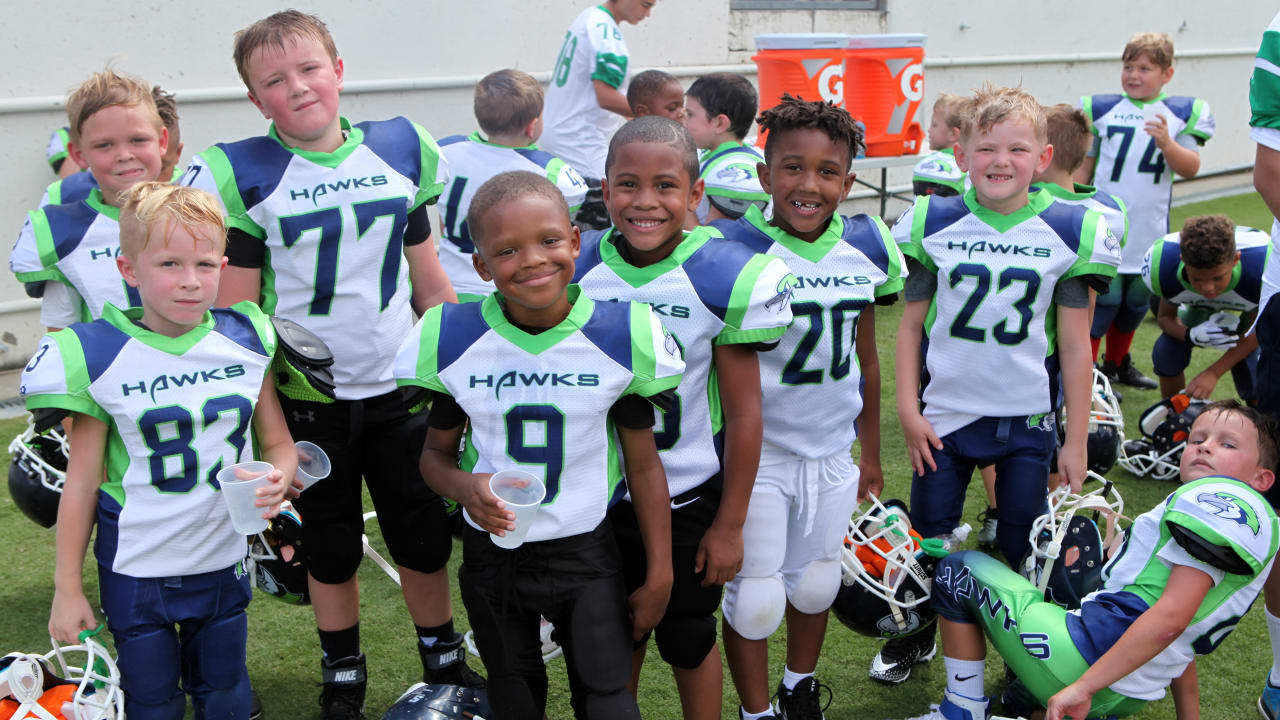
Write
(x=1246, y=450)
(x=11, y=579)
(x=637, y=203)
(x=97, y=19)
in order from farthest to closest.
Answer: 1. (x=97, y=19)
2. (x=11, y=579)
3. (x=1246, y=450)
4. (x=637, y=203)

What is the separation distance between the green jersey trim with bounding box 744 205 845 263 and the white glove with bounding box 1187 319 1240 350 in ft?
9.44

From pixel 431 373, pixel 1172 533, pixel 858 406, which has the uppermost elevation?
pixel 431 373

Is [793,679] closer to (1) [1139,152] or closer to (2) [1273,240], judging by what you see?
(2) [1273,240]

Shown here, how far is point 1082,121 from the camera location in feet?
13.2

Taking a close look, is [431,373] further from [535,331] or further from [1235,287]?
[1235,287]

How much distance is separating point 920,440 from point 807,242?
2.54 ft

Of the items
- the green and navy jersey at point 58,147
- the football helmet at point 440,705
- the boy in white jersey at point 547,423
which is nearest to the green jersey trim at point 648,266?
the boy in white jersey at point 547,423

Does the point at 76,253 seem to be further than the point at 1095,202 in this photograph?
No

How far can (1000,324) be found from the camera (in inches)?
129

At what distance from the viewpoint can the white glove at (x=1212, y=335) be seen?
497 centimetres

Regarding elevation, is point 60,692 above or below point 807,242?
below

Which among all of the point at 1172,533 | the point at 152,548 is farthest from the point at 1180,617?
the point at 152,548

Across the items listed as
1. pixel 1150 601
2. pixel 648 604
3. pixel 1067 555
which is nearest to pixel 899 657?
pixel 1067 555

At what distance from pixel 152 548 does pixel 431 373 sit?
0.75 m
